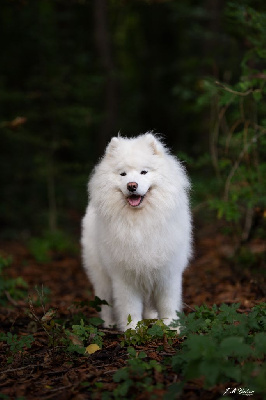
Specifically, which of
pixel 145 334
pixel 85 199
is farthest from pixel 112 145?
pixel 85 199

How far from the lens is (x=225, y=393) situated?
3246mm

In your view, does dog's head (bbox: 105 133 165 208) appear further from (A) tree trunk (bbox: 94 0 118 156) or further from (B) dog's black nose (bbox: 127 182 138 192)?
(A) tree trunk (bbox: 94 0 118 156)

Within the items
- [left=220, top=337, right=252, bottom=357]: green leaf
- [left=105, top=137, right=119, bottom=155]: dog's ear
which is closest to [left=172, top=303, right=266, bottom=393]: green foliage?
[left=220, top=337, right=252, bottom=357]: green leaf

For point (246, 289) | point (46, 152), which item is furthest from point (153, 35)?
point (246, 289)

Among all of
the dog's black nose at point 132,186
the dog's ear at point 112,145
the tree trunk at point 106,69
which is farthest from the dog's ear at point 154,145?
the tree trunk at point 106,69

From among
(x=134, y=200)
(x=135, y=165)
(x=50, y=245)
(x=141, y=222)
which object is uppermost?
(x=135, y=165)

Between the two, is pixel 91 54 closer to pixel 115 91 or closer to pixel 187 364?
pixel 115 91

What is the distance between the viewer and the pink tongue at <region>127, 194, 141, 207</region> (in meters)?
4.76

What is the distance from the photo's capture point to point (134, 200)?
15.7 ft

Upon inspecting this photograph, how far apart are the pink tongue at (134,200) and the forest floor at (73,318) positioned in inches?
47.7

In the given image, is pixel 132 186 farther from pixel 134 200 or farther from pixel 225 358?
pixel 225 358

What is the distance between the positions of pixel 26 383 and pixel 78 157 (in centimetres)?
1593

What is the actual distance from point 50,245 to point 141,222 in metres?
7.10

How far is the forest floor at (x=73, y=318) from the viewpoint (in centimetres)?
356
